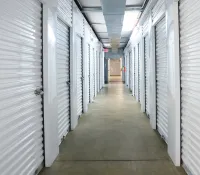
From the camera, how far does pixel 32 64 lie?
10.3 ft

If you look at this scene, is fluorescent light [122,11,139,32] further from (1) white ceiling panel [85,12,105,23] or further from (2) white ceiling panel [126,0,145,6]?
(2) white ceiling panel [126,0,145,6]

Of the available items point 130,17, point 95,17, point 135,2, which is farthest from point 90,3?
point 130,17

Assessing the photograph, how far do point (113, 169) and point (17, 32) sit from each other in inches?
83.0

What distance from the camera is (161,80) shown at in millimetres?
5117

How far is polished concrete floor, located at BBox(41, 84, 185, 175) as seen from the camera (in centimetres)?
336

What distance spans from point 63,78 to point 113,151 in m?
1.80

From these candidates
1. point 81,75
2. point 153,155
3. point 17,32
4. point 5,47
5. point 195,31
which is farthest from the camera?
point 81,75

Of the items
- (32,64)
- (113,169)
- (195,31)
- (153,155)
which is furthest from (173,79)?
(32,64)

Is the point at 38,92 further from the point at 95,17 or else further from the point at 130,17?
the point at 130,17

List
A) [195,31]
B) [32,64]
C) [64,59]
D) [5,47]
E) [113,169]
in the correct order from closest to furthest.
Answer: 1. [5,47]
2. [195,31]
3. [32,64]
4. [113,169]
5. [64,59]

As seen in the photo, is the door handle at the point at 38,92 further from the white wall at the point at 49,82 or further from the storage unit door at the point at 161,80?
the storage unit door at the point at 161,80

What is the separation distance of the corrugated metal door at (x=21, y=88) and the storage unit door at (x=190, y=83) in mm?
1906

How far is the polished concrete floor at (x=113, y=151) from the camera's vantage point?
132 inches

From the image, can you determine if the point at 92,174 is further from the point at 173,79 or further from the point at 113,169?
the point at 173,79
